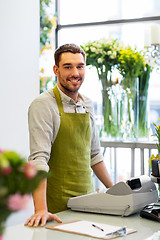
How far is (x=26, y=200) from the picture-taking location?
→ 0.49 m

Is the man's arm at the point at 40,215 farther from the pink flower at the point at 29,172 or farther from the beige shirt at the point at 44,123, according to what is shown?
the pink flower at the point at 29,172

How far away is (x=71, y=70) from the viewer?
2227 millimetres

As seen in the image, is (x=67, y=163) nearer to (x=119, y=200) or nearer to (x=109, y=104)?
(x=119, y=200)

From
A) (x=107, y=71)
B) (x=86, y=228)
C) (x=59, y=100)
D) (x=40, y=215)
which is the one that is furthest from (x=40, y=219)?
(x=107, y=71)

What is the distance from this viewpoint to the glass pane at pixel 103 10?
173 inches

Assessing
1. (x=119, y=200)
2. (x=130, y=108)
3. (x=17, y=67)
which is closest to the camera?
(x=119, y=200)

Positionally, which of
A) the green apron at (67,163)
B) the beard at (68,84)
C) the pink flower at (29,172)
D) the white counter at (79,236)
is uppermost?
the beard at (68,84)

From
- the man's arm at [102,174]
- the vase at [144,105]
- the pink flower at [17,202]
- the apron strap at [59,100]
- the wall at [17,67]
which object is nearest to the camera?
the pink flower at [17,202]

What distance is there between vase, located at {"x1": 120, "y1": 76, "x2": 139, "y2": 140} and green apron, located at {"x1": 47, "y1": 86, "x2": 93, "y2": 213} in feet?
5.76

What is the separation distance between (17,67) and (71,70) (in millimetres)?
1445

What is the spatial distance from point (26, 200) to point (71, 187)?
1780mm

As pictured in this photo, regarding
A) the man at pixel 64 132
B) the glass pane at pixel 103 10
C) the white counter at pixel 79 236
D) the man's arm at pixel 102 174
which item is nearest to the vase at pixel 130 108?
the glass pane at pixel 103 10

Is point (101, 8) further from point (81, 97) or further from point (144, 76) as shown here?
point (81, 97)

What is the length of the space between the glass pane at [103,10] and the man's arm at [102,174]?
242 centimetres
